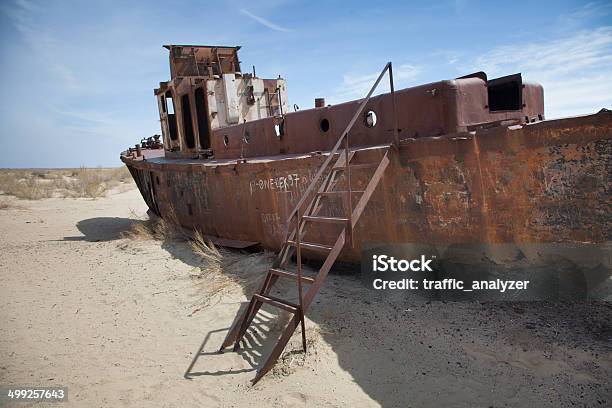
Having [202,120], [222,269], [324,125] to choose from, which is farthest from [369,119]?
[202,120]

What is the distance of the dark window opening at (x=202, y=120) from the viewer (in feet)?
28.6

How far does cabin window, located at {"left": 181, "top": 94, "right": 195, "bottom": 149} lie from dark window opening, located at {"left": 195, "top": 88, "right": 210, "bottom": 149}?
402mm

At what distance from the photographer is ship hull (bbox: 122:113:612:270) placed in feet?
10.7

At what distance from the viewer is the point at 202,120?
8.85 metres

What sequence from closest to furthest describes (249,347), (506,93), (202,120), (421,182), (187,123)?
(249,347) → (421,182) → (506,93) → (202,120) → (187,123)

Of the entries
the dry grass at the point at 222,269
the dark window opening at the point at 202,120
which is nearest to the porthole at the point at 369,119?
the dry grass at the point at 222,269

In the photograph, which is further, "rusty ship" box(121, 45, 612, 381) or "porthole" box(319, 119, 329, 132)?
"porthole" box(319, 119, 329, 132)

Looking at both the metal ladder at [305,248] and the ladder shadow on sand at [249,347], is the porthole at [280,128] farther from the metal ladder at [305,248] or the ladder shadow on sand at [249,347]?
the ladder shadow on sand at [249,347]

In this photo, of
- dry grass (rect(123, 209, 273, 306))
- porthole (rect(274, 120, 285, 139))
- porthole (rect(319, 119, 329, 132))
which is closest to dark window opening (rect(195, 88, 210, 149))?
dry grass (rect(123, 209, 273, 306))

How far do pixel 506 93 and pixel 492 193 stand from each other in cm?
171

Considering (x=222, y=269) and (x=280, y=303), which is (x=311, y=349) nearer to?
(x=280, y=303)

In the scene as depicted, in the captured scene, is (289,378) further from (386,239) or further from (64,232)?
(64,232)

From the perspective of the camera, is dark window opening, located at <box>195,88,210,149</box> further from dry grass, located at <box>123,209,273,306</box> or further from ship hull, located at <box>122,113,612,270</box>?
ship hull, located at <box>122,113,612,270</box>

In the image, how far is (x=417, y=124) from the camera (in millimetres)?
4500
